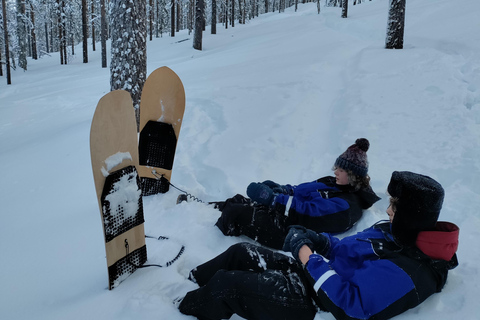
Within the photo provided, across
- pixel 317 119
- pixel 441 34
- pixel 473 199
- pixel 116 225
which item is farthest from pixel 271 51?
pixel 116 225

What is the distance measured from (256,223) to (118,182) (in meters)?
1.20

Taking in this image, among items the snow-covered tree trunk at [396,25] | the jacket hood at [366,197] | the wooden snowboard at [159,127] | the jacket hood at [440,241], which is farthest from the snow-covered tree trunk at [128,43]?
the snow-covered tree trunk at [396,25]

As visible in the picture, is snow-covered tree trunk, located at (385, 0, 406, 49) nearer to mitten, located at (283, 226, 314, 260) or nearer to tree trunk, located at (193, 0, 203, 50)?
mitten, located at (283, 226, 314, 260)

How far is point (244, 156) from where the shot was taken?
4.14 meters

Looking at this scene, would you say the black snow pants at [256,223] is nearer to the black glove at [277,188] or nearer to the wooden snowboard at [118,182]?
the black glove at [277,188]

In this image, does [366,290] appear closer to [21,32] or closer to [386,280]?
[386,280]

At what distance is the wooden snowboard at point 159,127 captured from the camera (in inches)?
140

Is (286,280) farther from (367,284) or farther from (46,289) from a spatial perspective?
(46,289)

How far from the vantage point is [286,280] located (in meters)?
1.77

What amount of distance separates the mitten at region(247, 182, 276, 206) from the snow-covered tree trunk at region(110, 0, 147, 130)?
3.07 meters

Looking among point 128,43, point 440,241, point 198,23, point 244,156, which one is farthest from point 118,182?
point 198,23

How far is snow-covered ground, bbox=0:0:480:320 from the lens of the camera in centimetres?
204

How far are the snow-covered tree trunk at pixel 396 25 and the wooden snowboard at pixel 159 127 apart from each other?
567 cm

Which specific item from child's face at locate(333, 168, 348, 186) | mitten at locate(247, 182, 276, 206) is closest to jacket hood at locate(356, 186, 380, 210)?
child's face at locate(333, 168, 348, 186)
